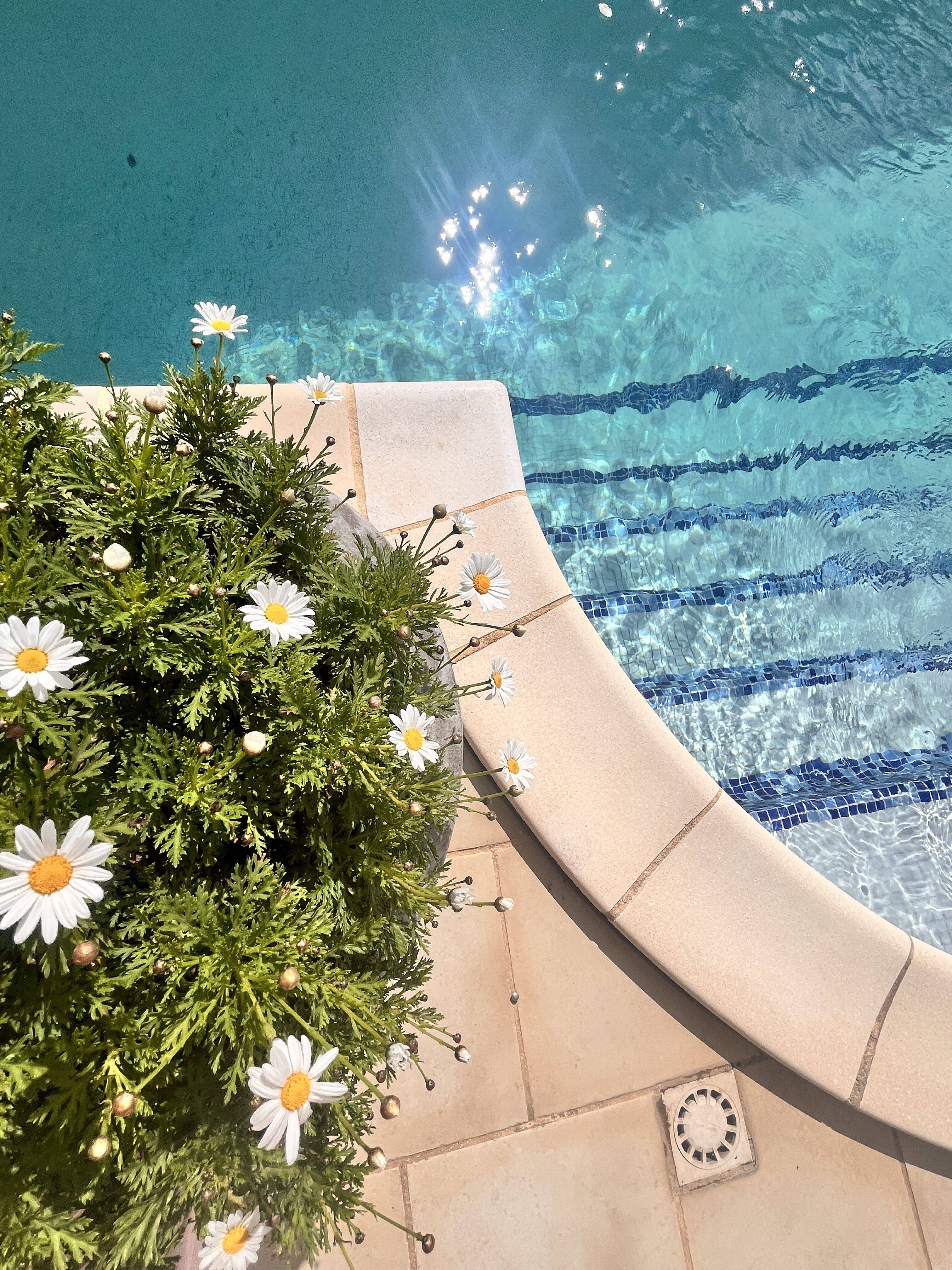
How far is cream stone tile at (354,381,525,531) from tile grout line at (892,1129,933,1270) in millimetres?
2741

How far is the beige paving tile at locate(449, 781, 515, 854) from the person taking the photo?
8.50 ft

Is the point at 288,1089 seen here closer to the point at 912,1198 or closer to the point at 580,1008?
the point at 580,1008

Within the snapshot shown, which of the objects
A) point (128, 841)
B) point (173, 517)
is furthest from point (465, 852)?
point (173, 517)

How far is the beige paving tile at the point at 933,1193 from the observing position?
248 centimetres

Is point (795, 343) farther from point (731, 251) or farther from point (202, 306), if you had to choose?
point (202, 306)

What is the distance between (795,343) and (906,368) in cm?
72

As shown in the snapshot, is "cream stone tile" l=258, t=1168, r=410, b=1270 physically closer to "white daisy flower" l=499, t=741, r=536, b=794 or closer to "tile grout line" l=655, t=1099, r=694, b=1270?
"tile grout line" l=655, t=1099, r=694, b=1270

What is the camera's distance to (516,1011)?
2.46m

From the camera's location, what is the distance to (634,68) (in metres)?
4.40

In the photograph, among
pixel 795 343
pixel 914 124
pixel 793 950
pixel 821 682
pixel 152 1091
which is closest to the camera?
pixel 152 1091

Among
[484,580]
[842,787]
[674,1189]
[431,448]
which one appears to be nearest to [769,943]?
[674,1189]

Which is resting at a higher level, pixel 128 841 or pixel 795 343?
pixel 795 343

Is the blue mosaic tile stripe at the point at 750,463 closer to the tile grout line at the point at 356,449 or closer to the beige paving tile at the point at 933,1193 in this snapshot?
the tile grout line at the point at 356,449

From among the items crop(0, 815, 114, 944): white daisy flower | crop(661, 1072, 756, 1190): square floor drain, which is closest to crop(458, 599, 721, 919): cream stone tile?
crop(661, 1072, 756, 1190): square floor drain
